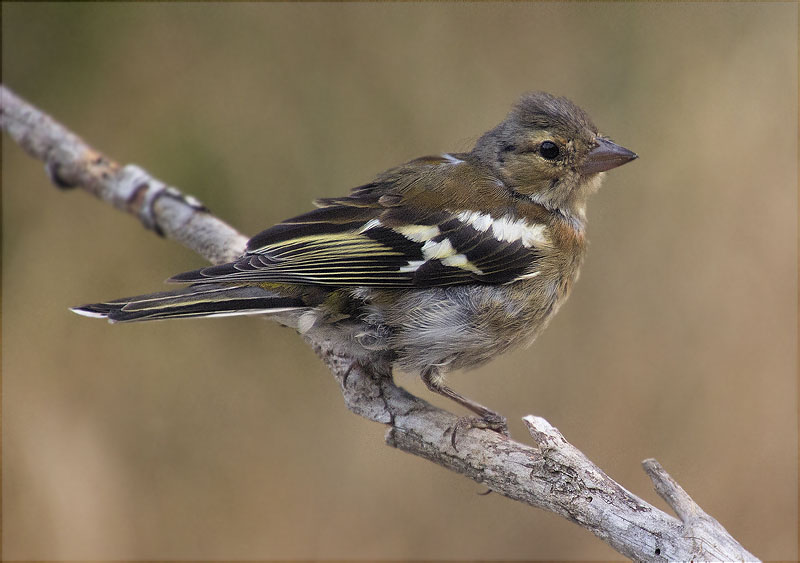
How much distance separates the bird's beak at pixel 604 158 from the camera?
10.8 ft

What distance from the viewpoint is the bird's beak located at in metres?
3.31

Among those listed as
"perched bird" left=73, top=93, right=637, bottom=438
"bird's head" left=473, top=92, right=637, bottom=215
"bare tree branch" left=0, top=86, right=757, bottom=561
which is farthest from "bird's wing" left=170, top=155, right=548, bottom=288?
"bare tree branch" left=0, top=86, right=757, bottom=561

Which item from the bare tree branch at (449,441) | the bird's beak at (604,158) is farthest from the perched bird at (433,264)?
the bare tree branch at (449,441)

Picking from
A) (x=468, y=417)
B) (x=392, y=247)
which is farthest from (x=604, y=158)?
(x=468, y=417)

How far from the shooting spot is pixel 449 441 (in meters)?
2.80

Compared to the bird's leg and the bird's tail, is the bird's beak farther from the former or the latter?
the bird's tail

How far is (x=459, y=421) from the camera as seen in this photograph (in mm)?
2854

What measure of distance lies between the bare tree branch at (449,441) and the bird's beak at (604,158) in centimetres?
121

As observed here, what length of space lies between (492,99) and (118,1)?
248cm

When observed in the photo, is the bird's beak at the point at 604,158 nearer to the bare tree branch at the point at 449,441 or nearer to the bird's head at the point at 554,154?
the bird's head at the point at 554,154

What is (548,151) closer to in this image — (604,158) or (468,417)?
(604,158)

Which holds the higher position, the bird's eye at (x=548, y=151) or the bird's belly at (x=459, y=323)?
the bird's eye at (x=548, y=151)

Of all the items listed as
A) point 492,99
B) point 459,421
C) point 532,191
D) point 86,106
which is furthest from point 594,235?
point 86,106

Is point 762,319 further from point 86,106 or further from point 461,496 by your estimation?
point 86,106
